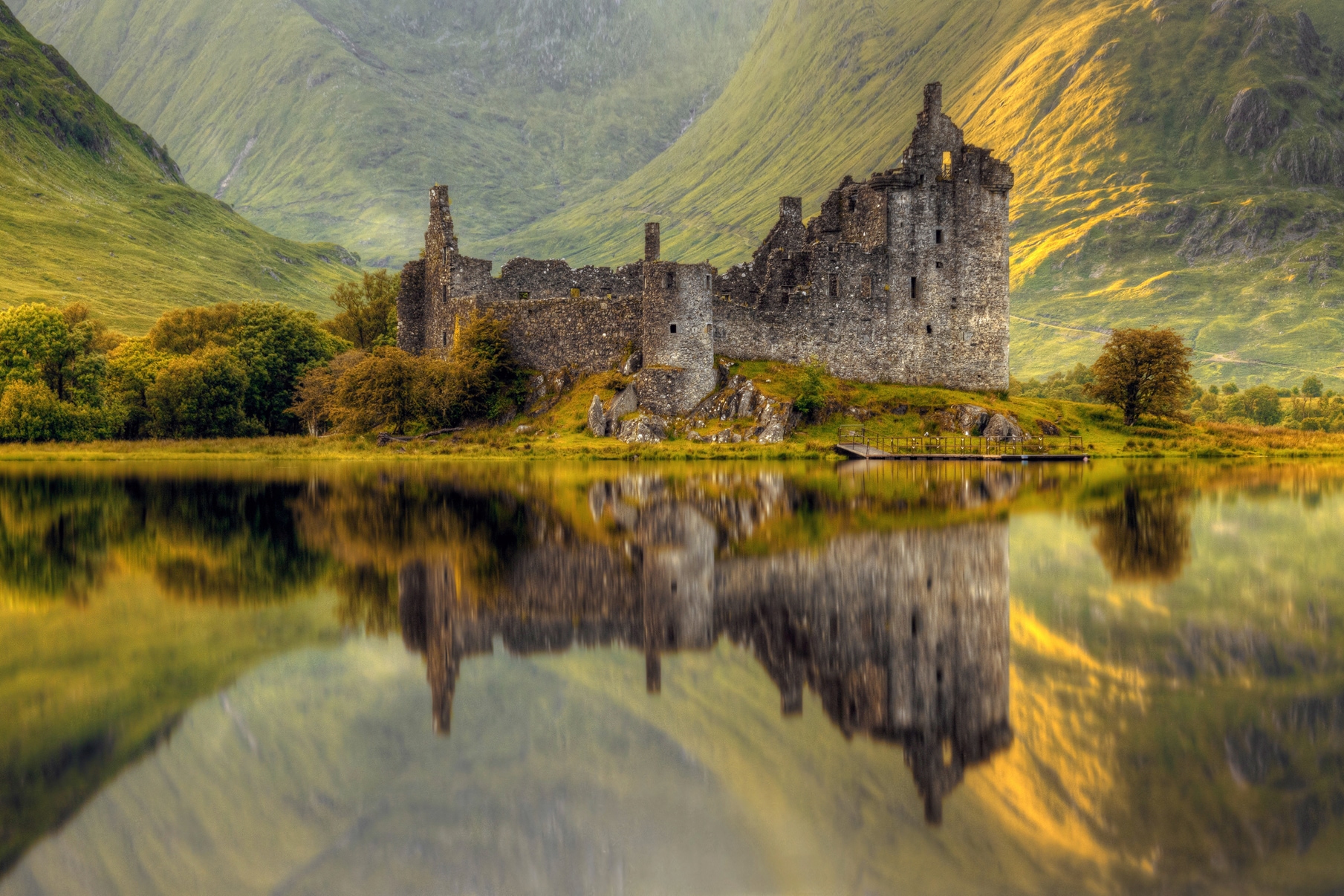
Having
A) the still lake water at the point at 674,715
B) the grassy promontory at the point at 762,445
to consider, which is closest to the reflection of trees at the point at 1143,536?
the still lake water at the point at 674,715

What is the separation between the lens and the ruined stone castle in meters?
54.6

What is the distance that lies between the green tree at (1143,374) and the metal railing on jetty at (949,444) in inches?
236

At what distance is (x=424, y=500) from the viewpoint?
1172 inches

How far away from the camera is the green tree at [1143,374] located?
56.0 meters

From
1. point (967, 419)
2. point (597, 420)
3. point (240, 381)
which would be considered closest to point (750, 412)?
point (597, 420)

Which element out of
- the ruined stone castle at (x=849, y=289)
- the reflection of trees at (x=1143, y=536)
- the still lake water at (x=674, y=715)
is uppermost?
the ruined stone castle at (x=849, y=289)

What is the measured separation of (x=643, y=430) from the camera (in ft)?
162

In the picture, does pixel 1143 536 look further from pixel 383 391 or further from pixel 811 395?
pixel 383 391

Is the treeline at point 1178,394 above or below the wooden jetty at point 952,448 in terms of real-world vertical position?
above

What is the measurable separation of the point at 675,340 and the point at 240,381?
24710mm

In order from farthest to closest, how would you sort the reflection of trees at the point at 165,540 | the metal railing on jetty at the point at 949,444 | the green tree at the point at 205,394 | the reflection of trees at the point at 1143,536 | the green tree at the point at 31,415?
the green tree at the point at 205,394, the green tree at the point at 31,415, the metal railing on jetty at the point at 949,444, the reflection of trees at the point at 1143,536, the reflection of trees at the point at 165,540

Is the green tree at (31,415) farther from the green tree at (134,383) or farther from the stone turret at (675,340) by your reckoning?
the stone turret at (675,340)

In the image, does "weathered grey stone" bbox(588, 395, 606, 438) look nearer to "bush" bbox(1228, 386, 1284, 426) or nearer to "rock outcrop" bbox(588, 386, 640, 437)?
"rock outcrop" bbox(588, 386, 640, 437)

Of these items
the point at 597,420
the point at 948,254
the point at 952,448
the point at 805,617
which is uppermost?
the point at 948,254
